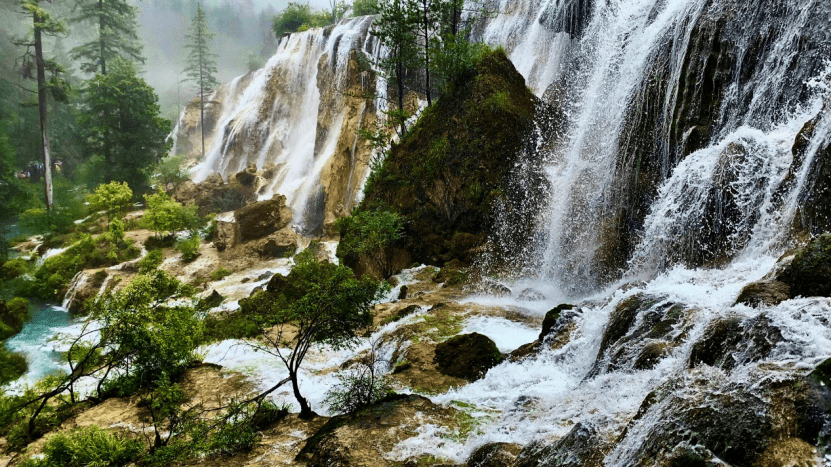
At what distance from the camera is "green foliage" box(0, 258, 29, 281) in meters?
21.0

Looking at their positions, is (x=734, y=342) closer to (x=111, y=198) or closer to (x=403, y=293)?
(x=403, y=293)

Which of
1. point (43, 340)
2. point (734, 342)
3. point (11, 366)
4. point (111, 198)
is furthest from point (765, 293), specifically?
point (111, 198)

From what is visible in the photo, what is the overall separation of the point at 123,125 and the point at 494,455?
112ft

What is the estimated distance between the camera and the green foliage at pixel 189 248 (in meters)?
23.1

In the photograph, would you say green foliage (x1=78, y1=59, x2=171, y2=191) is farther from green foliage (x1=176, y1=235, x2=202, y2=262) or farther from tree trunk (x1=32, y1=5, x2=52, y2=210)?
green foliage (x1=176, y1=235, x2=202, y2=262)

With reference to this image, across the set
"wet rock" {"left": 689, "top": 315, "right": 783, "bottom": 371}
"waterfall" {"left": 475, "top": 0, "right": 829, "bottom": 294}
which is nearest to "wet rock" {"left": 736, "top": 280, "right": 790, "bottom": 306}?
"wet rock" {"left": 689, "top": 315, "right": 783, "bottom": 371}

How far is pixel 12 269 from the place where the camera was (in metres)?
21.3

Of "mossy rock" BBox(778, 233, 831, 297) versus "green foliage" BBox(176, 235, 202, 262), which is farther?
"green foliage" BBox(176, 235, 202, 262)

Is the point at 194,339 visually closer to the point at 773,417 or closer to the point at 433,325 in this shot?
the point at 433,325

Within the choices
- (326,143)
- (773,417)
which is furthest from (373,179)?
(773,417)

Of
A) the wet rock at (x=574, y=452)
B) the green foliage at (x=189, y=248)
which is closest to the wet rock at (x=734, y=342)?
the wet rock at (x=574, y=452)

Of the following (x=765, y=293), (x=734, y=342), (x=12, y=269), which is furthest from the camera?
(x=12, y=269)

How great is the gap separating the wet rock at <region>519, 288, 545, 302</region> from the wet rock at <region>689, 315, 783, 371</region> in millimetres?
7150

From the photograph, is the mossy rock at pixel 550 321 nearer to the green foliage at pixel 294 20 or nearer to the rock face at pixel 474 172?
the rock face at pixel 474 172
